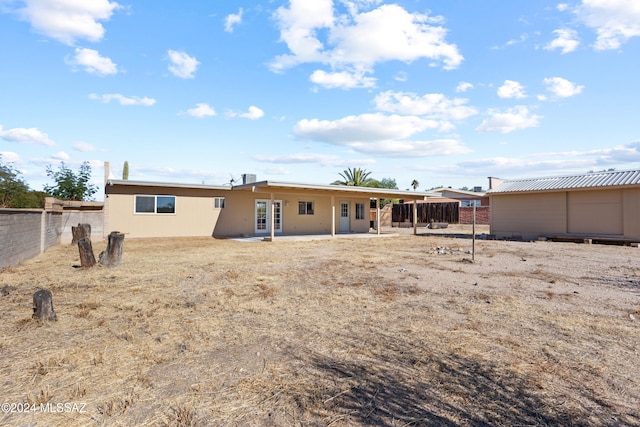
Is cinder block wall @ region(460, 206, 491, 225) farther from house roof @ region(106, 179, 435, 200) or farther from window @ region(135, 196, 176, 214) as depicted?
window @ region(135, 196, 176, 214)

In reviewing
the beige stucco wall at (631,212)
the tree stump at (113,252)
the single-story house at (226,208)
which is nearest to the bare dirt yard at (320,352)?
the tree stump at (113,252)

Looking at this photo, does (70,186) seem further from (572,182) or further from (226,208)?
(572,182)

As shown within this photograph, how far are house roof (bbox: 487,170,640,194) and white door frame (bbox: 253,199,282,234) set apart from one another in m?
11.4

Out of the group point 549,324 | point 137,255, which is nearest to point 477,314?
point 549,324

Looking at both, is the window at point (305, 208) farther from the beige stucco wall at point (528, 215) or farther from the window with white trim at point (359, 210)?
the beige stucco wall at point (528, 215)

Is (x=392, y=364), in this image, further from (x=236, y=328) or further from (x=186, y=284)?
(x=186, y=284)

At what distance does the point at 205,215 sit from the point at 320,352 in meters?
14.6

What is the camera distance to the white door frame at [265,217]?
1838 centimetres

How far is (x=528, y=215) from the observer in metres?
17.9

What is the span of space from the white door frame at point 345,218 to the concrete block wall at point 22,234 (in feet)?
45.1

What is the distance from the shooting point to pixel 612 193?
1511 cm

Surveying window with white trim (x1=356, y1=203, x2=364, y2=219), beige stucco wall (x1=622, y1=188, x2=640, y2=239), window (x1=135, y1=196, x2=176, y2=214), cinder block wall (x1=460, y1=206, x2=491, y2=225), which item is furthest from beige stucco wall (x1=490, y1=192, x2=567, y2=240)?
A: window (x1=135, y1=196, x2=176, y2=214)

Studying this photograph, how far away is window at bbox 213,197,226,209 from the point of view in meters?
17.2

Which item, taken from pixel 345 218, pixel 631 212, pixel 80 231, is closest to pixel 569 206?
pixel 631 212
